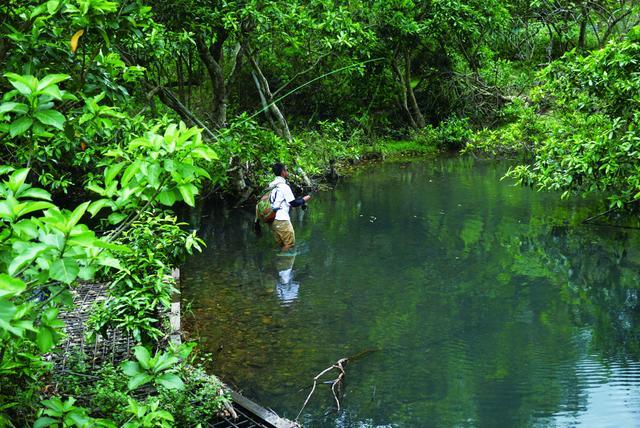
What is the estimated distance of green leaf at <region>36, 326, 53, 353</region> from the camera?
285cm

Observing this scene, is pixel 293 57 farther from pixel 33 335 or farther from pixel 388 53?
pixel 33 335

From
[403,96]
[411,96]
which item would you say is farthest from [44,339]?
[411,96]

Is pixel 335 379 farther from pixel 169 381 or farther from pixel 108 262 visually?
pixel 108 262

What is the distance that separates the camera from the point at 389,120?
25.4m

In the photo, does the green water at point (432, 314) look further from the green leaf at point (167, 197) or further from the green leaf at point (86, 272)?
the green leaf at point (86, 272)

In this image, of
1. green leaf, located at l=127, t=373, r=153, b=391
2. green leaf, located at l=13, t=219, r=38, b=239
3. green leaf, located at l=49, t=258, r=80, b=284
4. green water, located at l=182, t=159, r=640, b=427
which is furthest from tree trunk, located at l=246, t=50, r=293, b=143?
green leaf, located at l=49, t=258, r=80, b=284

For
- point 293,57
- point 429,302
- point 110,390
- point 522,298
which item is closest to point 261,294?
point 429,302

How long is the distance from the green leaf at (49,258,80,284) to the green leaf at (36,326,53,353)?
472 mm

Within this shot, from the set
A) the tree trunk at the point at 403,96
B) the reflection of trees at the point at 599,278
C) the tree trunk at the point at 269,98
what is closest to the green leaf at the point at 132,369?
the reflection of trees at the point at 599,278

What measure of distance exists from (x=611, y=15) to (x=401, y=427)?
57.3ft

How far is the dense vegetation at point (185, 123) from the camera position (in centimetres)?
304

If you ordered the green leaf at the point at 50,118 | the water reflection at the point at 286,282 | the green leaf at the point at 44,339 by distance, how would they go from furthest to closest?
the water reflection at the point at 286,282 → the green leaf at the point at 50,118 → the green leaf at the point at 44,339

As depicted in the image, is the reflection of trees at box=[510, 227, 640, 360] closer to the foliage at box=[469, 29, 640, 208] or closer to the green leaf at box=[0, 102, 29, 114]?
the foliage at box=[469, 29, 640, 208]

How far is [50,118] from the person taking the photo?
9.87 feet
